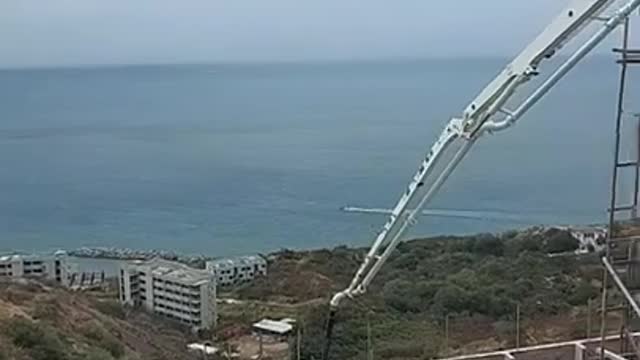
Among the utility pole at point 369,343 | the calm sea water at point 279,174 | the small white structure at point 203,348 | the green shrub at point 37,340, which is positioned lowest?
the small white structure at point 203,348

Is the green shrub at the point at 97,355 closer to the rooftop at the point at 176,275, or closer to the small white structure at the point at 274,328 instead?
the small white structure at the point at 274,328

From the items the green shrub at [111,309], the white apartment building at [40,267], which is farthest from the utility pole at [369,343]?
the white apartment building at [40,267]

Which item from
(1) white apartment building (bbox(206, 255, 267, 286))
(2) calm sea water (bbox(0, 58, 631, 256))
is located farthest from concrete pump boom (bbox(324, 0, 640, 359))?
(1) white apartment building (bbox(206, 255, 267, 286))

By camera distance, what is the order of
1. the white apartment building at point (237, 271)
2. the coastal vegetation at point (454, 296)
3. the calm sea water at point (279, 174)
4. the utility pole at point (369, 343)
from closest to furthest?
the utility pole at point (369, 343)
the coastal vegetation at point (454, 296)
the white apartment building at point (237, 271)
the calm sea water at point (279, 174)

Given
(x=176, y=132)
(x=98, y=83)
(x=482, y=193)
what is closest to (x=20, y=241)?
(x=482, y=193)

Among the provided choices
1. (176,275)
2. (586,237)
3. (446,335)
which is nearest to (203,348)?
(446,335)

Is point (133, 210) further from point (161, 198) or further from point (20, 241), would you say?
point (20, 241)
